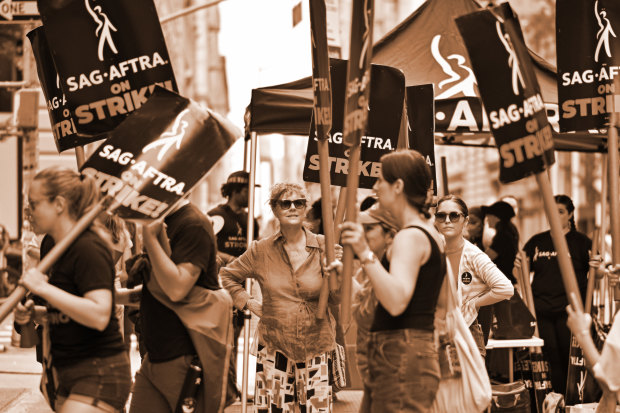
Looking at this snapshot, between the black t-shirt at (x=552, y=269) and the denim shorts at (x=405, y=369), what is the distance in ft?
18.5

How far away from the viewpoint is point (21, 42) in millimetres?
18625

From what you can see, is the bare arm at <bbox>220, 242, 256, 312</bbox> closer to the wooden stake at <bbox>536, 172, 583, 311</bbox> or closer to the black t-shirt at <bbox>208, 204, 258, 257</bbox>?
the wooden stake at <bbox>536, 172, 583, 311</bbox>

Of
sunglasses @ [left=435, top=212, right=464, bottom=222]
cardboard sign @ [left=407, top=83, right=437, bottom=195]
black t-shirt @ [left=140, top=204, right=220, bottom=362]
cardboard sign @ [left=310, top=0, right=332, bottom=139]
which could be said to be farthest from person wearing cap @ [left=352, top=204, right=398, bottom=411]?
cardboard sign @ [left=407, top=83, right=437, bottom=195]

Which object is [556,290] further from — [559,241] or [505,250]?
[559,241]

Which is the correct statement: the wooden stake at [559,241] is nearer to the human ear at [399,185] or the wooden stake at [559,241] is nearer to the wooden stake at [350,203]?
the human ear at [399,185]

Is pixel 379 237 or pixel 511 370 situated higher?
pixel 379 237

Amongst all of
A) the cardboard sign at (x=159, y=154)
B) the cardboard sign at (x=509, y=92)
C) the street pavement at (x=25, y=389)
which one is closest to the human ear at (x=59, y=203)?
the cardboard sign at (x=159, y=154)

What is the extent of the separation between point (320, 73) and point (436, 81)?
157 inches

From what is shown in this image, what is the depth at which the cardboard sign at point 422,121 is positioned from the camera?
306 inches

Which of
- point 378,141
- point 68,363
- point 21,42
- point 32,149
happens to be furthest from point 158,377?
point 21,42

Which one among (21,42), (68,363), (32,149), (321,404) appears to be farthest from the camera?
(21,42)

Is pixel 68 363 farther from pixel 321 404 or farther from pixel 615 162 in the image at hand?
pixel 615 162

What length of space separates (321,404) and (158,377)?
6.06ft

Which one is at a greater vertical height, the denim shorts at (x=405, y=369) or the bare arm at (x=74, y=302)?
the bare arm at (x=74, y=302)
